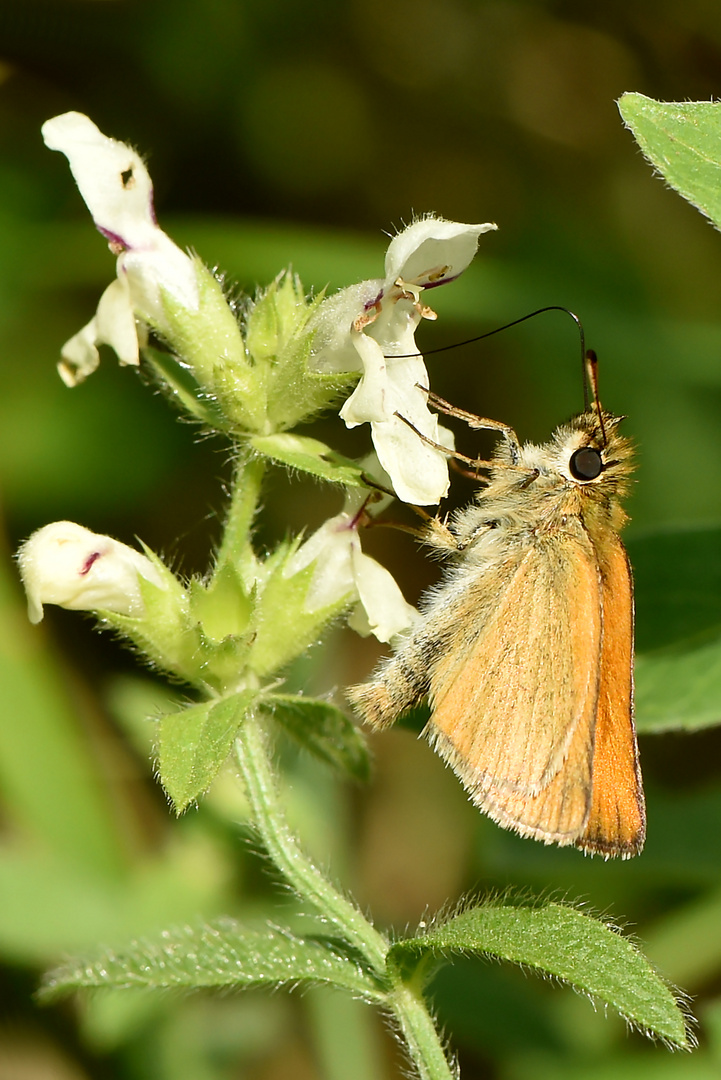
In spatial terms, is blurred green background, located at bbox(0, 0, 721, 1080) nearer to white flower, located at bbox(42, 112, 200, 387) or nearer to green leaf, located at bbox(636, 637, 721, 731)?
green leaf, located at bbox(636, 637, 721, 731)

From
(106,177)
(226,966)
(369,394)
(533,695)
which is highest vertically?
(106,177)

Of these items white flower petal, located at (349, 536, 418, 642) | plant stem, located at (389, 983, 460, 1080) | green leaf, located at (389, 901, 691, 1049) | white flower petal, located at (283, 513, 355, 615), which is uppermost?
white flower petal, located at (283, 513, 355, 615)

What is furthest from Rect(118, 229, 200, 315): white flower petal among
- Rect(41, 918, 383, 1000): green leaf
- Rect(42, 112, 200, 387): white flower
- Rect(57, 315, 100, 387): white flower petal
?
Rect(41, 918, 383, 1000): green leaf

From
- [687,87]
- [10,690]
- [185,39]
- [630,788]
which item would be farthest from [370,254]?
[630,788]

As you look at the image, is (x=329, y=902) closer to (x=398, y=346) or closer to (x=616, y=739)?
(x=616, y=739)

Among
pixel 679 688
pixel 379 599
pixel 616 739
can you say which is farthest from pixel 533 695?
pixel 679 688
